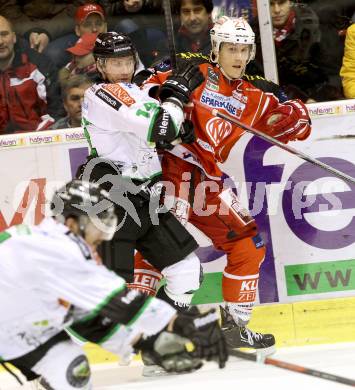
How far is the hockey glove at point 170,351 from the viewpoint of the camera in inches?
148

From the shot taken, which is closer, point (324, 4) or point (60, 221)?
point (60, 221)

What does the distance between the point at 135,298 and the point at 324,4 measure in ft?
8.46

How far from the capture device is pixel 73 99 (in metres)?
5.71

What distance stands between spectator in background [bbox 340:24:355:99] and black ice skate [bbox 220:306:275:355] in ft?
4.30

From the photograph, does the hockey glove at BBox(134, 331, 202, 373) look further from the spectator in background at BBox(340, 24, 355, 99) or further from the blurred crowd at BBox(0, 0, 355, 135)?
the spectator in background at BBox(340, 24, 355, 99)

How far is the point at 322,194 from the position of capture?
563 centimetres

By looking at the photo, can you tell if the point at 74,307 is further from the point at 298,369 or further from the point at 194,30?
the point at 194,30

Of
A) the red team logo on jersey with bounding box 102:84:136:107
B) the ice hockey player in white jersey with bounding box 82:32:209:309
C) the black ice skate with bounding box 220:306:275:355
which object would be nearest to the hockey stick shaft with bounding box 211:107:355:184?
the ice hockey player in white jersey with bounding box 82:32:209:309

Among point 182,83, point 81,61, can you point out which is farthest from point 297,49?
point 81,61

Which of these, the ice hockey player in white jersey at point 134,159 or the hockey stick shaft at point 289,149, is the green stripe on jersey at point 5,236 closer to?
the ice hockey player in white jersey at point 134,159

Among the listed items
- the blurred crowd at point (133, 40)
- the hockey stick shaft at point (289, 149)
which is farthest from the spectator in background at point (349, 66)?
the hockey stick shaft at point (289, 149)

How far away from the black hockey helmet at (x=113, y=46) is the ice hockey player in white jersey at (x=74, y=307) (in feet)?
3.78

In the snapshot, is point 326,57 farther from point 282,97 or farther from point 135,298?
Answer: point 135,298

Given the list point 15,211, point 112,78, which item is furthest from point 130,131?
point 15,211
